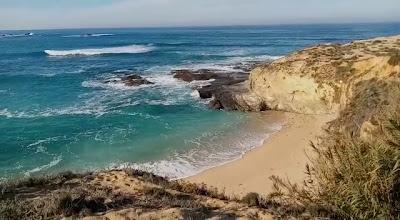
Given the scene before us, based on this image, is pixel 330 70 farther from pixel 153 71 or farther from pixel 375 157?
pixel 153 71

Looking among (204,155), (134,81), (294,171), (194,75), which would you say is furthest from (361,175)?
(194,75)

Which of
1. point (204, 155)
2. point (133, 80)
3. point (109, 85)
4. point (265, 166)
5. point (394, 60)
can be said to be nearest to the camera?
point (265, 166)

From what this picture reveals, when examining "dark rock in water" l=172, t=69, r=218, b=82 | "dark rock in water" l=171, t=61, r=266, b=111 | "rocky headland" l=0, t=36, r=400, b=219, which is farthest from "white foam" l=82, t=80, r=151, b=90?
"rocky headland" l=0, t=36, r=400, b=219

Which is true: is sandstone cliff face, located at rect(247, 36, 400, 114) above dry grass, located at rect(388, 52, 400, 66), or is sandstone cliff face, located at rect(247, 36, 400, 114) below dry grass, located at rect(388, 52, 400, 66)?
below

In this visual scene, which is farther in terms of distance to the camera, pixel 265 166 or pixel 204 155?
Result: pixel 204 155

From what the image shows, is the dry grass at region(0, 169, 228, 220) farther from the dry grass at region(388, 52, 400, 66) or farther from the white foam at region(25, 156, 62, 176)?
the dry grass at region(388, 52, 400, 66)

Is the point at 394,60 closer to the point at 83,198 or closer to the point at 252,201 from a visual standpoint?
the point at 252,201
